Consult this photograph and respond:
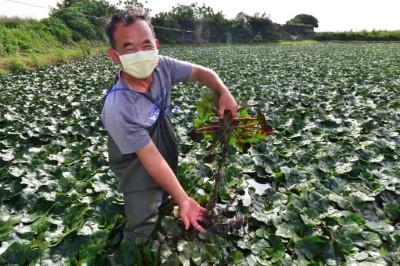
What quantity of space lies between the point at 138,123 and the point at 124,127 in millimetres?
91

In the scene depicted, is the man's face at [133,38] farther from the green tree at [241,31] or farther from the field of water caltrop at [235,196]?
the green tree at [241,31]

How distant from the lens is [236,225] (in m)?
1.93

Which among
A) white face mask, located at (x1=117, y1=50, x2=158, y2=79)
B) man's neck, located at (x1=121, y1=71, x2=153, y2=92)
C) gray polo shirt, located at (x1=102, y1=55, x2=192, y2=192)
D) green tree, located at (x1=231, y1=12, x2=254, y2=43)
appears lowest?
gray polo shirt, located at (x1=102, y1=55, x2=192, y2=192)

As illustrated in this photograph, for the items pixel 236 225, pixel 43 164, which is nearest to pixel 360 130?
pixel 236 225

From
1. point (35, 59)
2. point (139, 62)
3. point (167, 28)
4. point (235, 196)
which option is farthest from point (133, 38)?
point (167, 28)

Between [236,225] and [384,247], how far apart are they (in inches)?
A: 36.6

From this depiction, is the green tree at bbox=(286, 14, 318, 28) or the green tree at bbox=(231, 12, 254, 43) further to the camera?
the green tree at bbox=(286, 14, 318, 28)

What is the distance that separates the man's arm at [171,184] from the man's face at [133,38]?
1.98ft

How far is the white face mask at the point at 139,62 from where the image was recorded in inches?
67.8

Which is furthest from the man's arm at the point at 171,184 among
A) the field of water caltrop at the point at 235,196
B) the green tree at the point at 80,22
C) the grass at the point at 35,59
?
the green tree at the point at 80,22

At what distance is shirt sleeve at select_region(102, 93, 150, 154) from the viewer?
1.61 m

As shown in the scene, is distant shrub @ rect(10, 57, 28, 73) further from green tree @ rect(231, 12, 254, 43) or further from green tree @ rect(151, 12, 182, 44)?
green tree @ rect(231, 12, 254, 43)

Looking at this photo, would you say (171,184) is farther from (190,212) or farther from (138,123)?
(138,123)

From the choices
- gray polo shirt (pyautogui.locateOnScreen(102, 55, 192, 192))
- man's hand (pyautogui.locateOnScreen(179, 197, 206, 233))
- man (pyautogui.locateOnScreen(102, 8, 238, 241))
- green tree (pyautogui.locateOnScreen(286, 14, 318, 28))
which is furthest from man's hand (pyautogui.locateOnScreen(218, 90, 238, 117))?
green tree (pyautogui.locateOnScreen(286, 14, 318, 28))
